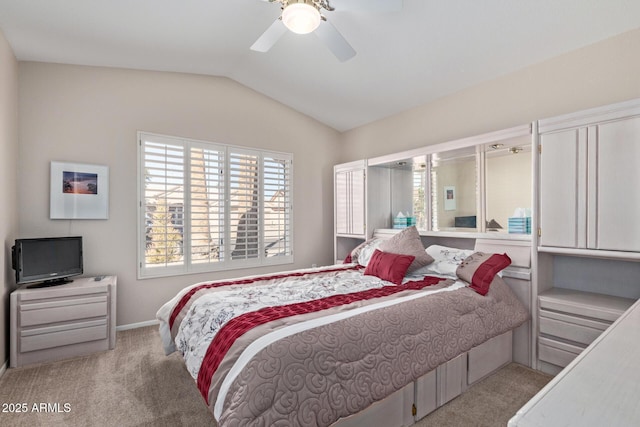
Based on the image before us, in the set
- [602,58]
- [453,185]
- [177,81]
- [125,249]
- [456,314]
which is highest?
[177,81]

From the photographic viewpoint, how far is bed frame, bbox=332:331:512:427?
172cm

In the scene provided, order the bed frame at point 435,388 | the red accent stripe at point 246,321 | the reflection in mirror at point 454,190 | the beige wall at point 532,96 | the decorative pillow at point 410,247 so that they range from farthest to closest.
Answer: the reflection in mirror at point 454,190
the decorative pillow at point 410,247
the beige wall at point 532,96
the bed frame at point 435,388
the red accent stripe at point 246,321

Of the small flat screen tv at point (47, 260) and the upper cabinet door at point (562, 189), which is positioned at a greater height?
the upper cabinet door at point (562, 189)

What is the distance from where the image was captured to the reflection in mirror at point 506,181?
9.57 ft

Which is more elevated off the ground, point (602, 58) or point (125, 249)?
point (602, 58)

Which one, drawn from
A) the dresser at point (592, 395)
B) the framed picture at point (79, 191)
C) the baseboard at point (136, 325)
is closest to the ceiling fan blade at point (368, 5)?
the dresser at point (592, 395)

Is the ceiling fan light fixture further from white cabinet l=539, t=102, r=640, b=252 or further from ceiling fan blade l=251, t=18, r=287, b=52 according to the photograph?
white cabinet l=539, t=102, r=640, b=252

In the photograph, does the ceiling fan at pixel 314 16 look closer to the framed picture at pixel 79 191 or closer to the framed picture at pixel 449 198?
the framed picture at pixel 449 198

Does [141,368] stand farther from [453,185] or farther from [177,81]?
[453,185]

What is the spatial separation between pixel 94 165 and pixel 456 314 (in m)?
3.75

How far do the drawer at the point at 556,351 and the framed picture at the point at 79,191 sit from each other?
4.35 m

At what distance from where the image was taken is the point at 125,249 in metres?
3.53

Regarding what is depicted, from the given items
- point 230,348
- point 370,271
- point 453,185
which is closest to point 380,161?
point 453,185

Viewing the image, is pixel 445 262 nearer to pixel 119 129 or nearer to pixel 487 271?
pixel 487 271
